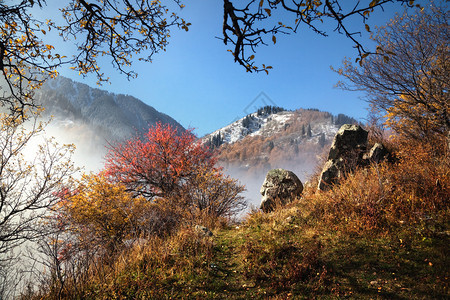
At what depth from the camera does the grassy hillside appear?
3434 mm

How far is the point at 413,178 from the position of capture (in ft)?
A: 18.2

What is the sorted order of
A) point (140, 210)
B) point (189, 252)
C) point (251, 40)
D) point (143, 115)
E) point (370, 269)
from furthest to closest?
point (143, 115), point (140, 210), point (189, 252), point (370, 269), point (251, 40)

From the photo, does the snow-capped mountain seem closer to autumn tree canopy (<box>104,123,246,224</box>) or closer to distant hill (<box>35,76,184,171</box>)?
distant hill (<box>35,76,184,171</box>)

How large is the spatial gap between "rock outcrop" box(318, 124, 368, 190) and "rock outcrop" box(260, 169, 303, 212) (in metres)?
1.48

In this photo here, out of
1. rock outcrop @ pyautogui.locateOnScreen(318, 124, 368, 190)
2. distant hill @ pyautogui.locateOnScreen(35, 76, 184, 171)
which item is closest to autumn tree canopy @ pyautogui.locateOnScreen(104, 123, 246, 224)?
rock outcrop @ pyautogui.locateOnScreen(318, 124, 368, 190)

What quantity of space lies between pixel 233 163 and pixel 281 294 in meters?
96.7

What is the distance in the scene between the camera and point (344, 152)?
9.61 meters

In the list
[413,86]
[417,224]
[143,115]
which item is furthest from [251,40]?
[143,115]

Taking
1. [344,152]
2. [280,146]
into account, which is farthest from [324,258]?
[280,146]

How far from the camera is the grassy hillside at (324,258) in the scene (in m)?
3.43

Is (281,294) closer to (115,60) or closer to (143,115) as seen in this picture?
(115,60)

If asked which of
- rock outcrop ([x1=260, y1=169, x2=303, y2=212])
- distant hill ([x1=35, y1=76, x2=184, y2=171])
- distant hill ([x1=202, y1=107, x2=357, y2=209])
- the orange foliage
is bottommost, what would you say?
rock outcrop ([x1=260, y1=169, x2=303, y2=212])

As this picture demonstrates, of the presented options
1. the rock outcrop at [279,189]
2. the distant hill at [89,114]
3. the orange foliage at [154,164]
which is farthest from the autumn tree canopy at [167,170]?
the distant hill at [89,114]

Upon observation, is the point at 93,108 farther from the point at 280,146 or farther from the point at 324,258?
the point at 324,258
